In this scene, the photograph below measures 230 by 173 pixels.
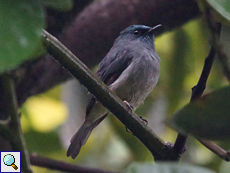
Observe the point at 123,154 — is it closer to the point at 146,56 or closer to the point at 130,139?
the point at 130,139

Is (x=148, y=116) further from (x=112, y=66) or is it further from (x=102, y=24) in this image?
(x=102, y=24)

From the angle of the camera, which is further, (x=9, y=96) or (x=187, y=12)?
(x=187, y=12)

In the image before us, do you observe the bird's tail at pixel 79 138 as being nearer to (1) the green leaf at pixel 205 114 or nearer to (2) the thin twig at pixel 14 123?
(2) the thin twig at pixel 14 123

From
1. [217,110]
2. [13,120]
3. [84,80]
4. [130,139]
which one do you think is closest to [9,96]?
[13,120]

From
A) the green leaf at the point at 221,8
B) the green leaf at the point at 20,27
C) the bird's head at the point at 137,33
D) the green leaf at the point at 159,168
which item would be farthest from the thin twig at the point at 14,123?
the bird's head at the point at 137,33

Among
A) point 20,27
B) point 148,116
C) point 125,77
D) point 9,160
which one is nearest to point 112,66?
point 125,77

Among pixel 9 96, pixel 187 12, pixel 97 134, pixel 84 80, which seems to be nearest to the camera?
pixel 84 80
